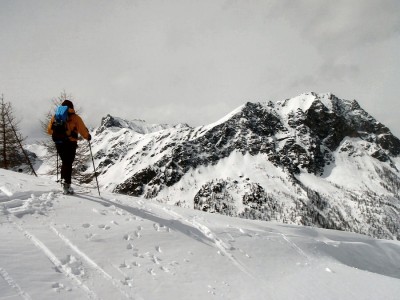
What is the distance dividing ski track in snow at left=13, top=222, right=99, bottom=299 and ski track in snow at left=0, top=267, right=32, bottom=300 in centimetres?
83

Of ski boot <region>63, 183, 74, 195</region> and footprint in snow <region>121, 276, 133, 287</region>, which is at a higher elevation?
ski boot <region>63, 183, 74, 195</region>

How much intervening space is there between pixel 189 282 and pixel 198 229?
9.61ft

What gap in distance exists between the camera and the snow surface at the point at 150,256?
5.51 m

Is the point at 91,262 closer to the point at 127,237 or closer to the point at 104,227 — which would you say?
the point at 127,237

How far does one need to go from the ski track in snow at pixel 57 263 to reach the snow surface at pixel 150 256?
0.7 inches

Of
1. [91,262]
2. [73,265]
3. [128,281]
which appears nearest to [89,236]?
[91,262]

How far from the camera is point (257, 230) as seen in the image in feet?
33.7

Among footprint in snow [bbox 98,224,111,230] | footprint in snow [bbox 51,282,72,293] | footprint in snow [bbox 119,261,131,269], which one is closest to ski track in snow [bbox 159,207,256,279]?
footprint in snow [bbox 119,261,131,269]

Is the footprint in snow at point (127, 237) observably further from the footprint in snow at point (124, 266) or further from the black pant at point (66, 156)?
the black pant at point (66, 156)

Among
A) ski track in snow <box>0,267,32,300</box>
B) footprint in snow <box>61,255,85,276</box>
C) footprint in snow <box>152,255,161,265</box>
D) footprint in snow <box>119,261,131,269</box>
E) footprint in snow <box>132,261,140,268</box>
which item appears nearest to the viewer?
ski track in snow <box>0,267,32,300</box>

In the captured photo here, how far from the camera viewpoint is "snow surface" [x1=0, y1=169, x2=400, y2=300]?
5.51 meters

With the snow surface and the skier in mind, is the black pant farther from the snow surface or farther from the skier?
the snow surface

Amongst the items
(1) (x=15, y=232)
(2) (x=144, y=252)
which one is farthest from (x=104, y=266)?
(1) (x=15, y=232)

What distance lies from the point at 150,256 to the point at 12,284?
111 inches
